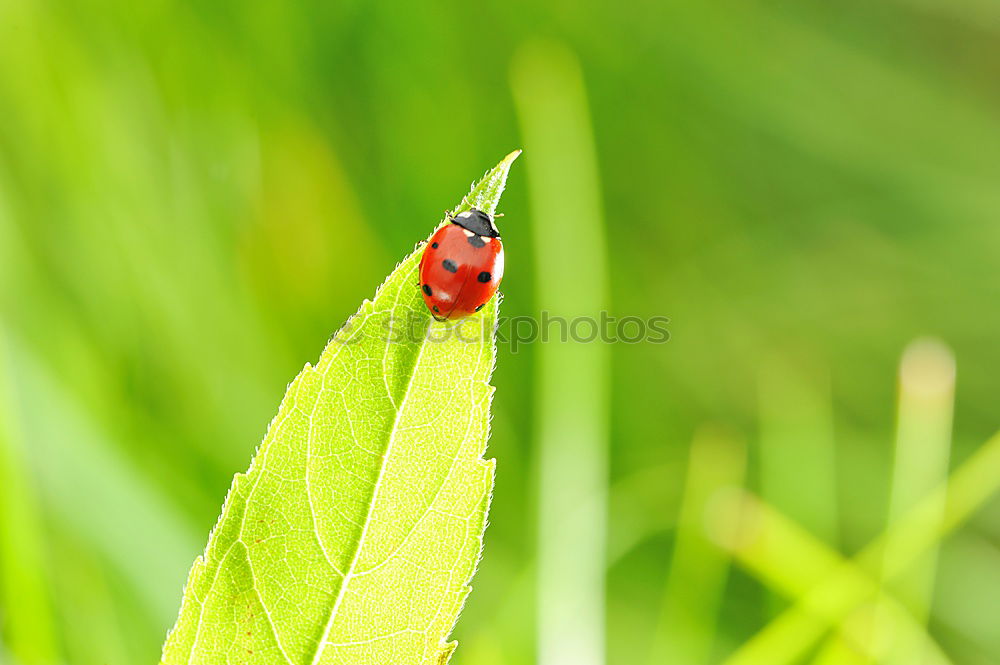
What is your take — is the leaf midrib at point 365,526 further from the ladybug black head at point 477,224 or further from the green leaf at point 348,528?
the ladybug black head at point 477,224

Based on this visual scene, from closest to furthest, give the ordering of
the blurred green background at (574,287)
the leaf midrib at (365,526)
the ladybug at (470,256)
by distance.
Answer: the leaf midrib at (365,526), the ladybug at (470,256), the blurred green background at (574,287)

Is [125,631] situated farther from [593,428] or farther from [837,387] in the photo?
[837,387]

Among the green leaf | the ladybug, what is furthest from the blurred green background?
the green leaf

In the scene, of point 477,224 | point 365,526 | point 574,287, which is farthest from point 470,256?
point 365,526

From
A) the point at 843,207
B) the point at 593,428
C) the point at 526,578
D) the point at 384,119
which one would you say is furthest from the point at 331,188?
the point at 843,207

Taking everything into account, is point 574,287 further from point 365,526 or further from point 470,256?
point 365,526

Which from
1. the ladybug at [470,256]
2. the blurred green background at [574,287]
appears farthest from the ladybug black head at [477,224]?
the blurred green background at [574,287]

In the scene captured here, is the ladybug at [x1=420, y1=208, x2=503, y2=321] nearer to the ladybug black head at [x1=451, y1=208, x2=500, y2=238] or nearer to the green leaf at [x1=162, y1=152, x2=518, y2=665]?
the ladybug black head at [x1=451, y1=208, x2=500, y2=238]
